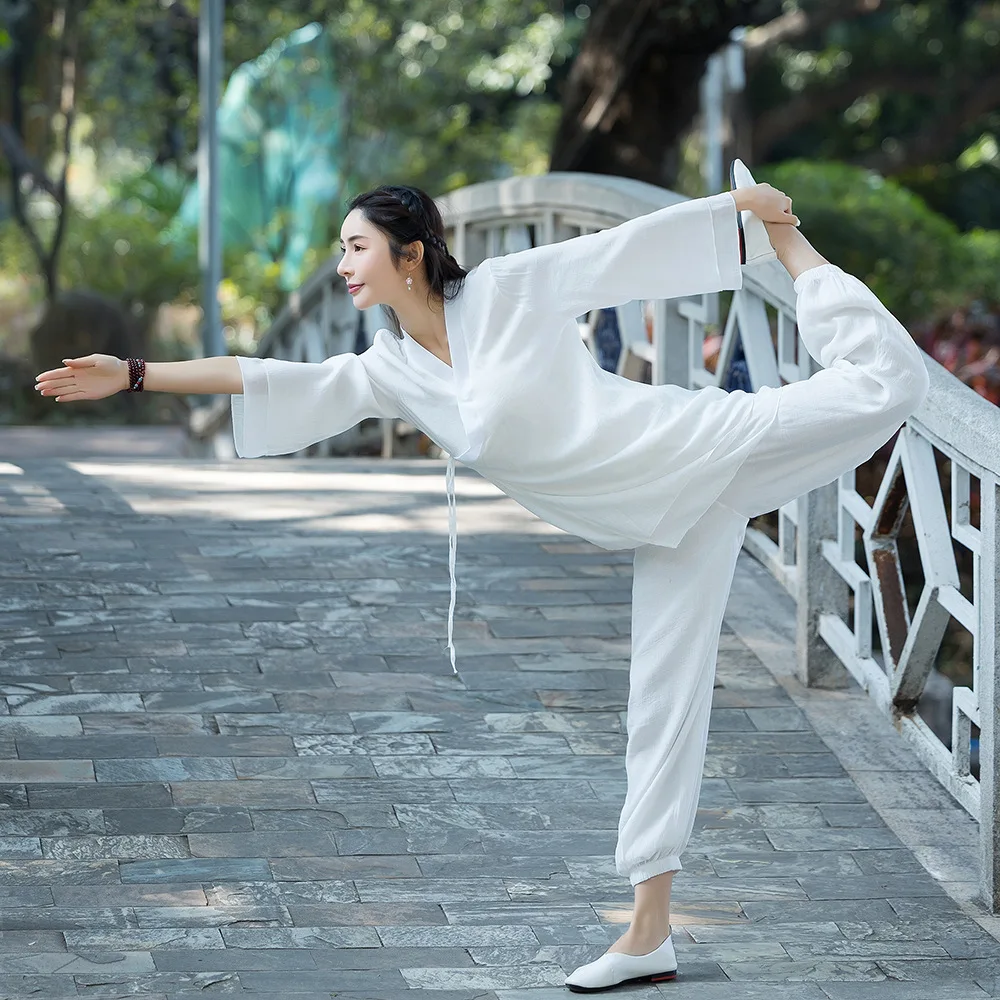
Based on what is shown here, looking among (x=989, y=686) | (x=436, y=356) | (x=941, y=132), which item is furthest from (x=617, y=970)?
(x=941, y=132)

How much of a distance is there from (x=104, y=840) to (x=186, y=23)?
1616 centimetres

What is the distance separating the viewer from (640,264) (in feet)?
9.30

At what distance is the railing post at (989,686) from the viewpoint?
326 cm

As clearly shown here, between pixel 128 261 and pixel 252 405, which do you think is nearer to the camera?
pixel 252 405

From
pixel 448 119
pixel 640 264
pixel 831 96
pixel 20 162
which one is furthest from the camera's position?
pixel 831 96

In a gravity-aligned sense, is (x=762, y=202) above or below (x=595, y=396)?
above

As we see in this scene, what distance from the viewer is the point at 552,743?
4.09 metres

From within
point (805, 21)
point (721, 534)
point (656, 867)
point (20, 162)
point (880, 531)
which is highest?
point (805, 21)

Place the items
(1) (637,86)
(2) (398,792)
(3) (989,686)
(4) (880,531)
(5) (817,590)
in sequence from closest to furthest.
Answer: (3) (989,686) → (2) (398,792) → (4) (880,531) → (5) (817,590) → (1) (637,86)

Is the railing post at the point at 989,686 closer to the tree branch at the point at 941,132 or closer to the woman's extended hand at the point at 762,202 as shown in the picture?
the woman's extended hand at the point at 762,202

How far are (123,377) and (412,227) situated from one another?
581 millimetres

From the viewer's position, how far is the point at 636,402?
9.45 feet

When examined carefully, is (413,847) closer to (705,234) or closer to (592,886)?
(592,886)

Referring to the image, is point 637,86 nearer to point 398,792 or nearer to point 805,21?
point 805,21
